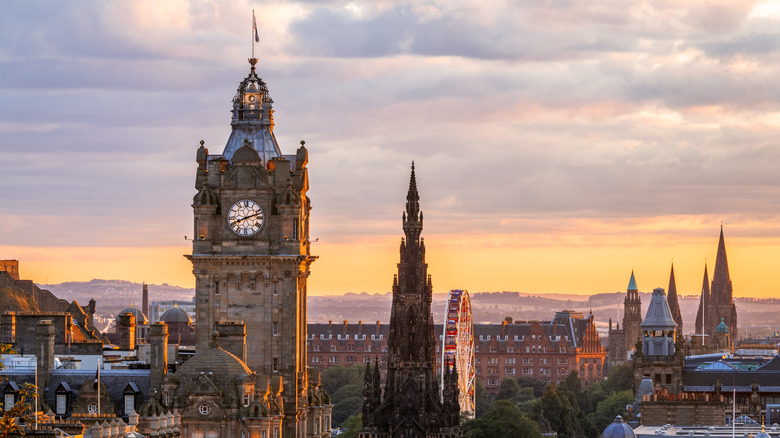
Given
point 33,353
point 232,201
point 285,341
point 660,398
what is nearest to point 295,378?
point 285,341

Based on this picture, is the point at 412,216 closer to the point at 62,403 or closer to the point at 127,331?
the point at 127,331

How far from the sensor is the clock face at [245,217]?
437ft

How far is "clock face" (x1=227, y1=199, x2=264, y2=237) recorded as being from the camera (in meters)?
133

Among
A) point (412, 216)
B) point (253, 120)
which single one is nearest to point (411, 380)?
point (412, 216)

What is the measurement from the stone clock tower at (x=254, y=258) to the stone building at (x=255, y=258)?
59 millimetres

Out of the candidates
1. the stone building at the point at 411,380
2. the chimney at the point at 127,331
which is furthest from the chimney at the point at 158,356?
the chimney at the point at 127,331

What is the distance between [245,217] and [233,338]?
342 inches

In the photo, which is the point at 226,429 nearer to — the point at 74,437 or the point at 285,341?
the point at 285,341

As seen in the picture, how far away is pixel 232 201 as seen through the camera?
13350cm

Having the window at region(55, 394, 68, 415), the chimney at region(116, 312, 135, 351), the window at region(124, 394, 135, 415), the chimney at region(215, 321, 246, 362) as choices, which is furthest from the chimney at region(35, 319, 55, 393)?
the chimney at region(116, 312, 135, 351)

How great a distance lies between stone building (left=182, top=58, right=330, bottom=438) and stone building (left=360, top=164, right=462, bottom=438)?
132 ft

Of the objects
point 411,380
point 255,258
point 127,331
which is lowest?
point 411,380

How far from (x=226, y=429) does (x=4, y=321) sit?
38.9 m

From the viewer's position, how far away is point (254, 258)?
13212 centimetres
